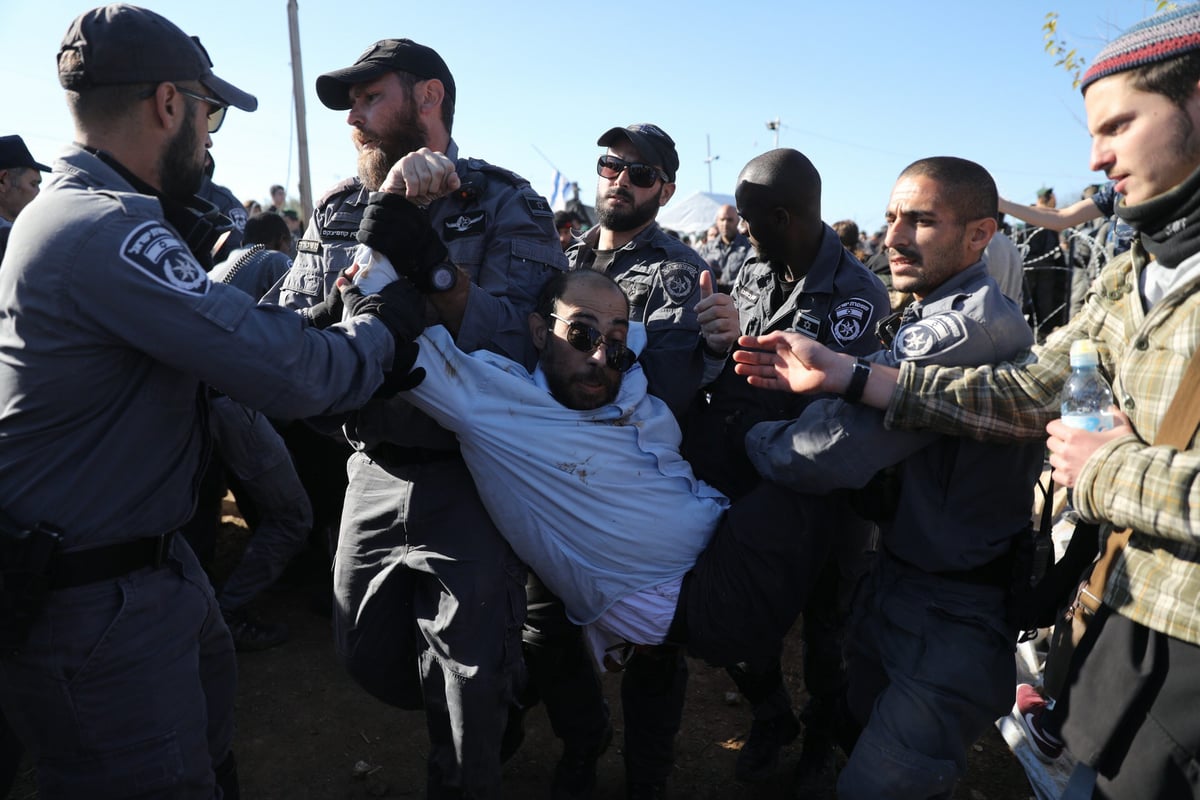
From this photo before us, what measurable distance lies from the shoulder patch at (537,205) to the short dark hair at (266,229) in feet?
10.8

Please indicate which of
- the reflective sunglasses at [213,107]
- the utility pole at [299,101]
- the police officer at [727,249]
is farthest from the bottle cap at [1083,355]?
the utility pole at [299,101]

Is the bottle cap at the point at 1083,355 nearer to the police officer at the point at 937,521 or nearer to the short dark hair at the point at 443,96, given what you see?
the police officer at the point at 937,521

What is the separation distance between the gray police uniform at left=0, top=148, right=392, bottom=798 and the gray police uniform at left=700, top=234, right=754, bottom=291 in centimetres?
753

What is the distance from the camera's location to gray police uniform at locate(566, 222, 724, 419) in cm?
296

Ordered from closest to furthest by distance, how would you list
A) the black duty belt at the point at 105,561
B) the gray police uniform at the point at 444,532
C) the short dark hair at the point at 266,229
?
the black duty belt at the point at 105,561 → the gray police uniform at the point at 444,532 → the short dark hair at the point at 266,229

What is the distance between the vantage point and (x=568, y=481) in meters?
2.54

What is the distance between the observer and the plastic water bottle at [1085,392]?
178 centimetres

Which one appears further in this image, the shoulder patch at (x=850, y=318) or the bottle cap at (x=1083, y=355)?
the shoulder patch at (x=850, y=318)

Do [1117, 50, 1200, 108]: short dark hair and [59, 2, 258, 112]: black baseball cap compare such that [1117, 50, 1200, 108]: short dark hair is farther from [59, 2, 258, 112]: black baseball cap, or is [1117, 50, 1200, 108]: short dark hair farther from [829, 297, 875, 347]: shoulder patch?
[59, 2, 258, 112]: black baseball cap

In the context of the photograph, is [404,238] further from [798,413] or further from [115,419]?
[798,413]

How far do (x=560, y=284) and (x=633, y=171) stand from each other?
1.24 m

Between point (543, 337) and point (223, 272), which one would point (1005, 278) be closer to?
point (543, 337)

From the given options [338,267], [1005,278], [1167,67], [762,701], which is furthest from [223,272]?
[1005,278]

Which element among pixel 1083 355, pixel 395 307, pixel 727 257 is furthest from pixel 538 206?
pixel 727 257
